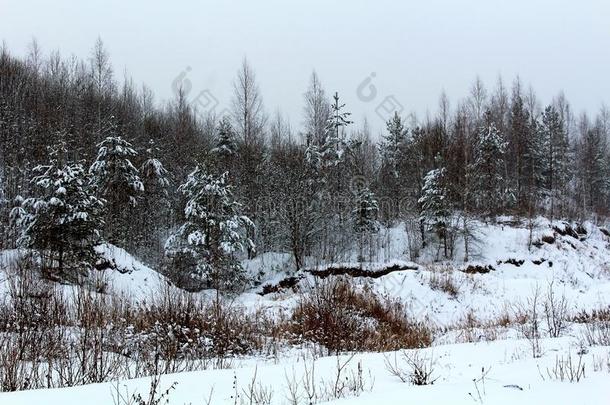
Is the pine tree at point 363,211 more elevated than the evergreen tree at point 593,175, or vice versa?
the evergreen tree at point 593,175

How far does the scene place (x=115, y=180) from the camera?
25297mm

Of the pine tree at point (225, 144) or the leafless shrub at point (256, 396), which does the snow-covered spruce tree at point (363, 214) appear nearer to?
the pine tree at point (225, 144)

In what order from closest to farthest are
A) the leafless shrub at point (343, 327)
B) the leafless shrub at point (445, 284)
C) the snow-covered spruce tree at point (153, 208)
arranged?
1. the leafless shrub at point (343, 327)
2. the leafless shrub at point (445, 284)
3. the snow-covered spruce tree at point (153, 208)

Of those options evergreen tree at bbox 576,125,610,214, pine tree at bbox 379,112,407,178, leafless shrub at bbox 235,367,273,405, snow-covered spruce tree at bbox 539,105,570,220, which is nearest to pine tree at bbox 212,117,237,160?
pine tree at bbox 379,112,407,178

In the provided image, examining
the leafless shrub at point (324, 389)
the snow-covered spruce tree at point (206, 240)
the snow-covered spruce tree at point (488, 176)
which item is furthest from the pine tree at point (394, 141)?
the leafless shrub at point (324, 389)

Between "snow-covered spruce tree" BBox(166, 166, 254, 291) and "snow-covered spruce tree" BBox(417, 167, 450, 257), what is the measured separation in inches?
547

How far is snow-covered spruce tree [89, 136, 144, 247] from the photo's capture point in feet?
81.8

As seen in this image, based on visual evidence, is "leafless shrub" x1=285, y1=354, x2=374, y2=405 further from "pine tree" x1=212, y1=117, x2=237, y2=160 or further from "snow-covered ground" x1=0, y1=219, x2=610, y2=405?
"pine tree" x1=212, y1=117, x2=237, y2=160

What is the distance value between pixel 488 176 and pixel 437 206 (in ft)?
25.4

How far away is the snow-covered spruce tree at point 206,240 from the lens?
2192cm

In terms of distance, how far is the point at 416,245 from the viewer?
31.9 m

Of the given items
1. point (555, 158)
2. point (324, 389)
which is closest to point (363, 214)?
point (324, 389)

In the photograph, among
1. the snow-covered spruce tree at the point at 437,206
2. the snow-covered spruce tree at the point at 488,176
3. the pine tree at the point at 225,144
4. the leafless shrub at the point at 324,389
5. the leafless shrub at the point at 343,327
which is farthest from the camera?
the snow-covered spruce tree at the point at 488,176

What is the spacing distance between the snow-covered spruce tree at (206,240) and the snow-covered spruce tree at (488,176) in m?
20.5
